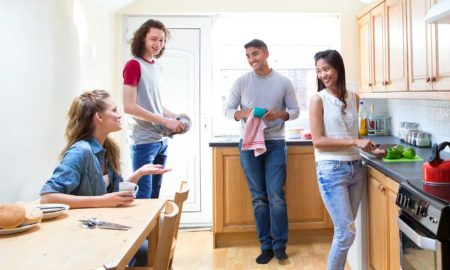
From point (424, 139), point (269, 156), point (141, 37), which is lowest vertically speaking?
→ point (269, 156)

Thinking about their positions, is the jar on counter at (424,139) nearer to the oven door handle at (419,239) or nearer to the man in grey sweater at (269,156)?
the man in grey sweater at (269,156)

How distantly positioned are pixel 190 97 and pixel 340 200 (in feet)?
6.40

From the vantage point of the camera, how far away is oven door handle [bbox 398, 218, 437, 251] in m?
1.32

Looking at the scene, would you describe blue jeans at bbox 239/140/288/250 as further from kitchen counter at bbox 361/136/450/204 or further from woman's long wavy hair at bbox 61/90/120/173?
woman's long wavy hair at bbox 61/90/120/173

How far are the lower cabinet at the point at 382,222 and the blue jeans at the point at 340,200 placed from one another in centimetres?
15

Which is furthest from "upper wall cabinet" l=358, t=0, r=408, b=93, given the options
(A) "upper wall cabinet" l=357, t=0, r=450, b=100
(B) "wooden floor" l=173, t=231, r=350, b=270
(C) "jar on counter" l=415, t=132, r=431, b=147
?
(B) "wooden floor" l=173, t=231, r=350, b=270

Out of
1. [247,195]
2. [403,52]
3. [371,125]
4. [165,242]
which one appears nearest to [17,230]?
[165,242]

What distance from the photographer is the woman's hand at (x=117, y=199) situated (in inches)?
57.1

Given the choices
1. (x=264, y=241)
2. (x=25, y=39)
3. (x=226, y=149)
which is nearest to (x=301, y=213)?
(x=264, y=241)

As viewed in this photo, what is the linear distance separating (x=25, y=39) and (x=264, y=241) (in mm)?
2022

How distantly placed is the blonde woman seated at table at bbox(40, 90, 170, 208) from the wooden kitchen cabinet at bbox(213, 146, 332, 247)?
52.2 inches

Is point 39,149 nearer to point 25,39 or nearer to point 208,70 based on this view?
point 25,39

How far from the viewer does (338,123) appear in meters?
1.96

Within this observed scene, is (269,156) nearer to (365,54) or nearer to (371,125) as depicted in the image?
(371,125)
